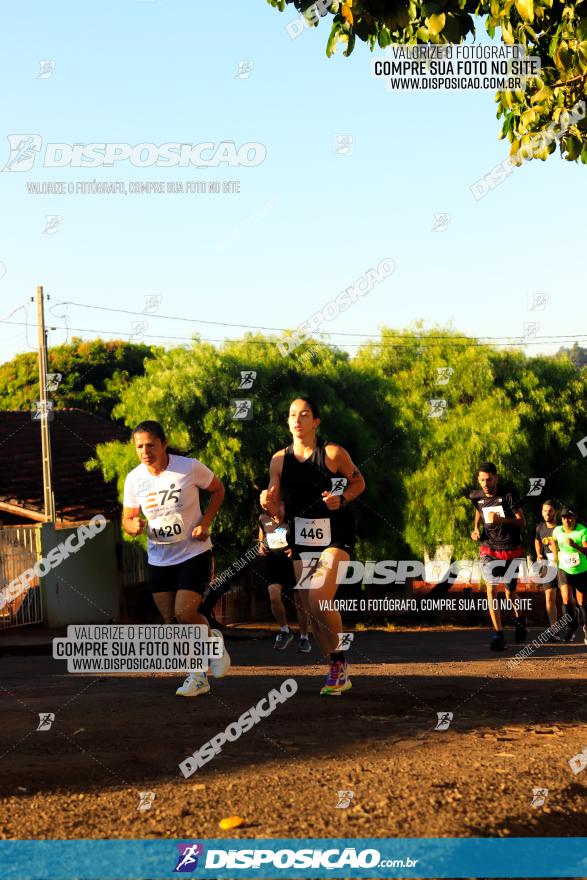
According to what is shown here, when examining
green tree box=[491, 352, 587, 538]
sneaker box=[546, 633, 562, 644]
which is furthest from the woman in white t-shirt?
green tree box=[491, 352, 587, 538]

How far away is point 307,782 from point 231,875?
1043 millimetres

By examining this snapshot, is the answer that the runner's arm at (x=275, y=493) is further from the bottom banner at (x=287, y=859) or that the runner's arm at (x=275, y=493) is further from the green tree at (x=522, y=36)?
the bottom banner at (x=287, y=859)

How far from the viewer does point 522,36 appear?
24.5ft

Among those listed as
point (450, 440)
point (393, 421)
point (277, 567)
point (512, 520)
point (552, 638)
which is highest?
point (393, 421)

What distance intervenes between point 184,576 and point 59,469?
24.5 m

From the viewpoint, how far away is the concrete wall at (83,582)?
2619 cm

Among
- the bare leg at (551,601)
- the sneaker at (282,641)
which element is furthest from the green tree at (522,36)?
the bare leg at (551,601)

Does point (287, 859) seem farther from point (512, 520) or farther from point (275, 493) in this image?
point (512, 520)

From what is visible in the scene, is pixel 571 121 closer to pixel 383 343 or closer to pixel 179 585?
pixel 179 585

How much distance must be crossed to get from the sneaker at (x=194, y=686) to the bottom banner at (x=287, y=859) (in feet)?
11.6

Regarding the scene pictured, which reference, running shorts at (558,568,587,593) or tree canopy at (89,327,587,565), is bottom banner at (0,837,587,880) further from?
tree canopy at (89,327,587,565)

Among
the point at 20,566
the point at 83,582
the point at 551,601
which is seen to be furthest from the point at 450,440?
the point at 551,601

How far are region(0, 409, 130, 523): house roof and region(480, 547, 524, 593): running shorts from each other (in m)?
15.7

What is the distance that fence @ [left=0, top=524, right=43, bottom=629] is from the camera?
2442 centimetres
